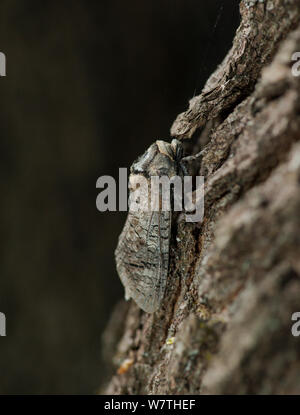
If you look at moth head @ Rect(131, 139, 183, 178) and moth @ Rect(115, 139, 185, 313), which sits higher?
moth head @ Rect(131, 139, 183, 178)

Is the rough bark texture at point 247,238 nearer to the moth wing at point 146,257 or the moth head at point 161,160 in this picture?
the moth wing at point 146,257

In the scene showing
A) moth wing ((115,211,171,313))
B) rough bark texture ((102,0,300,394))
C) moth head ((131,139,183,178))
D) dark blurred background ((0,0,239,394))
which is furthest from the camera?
dark blurred background ((0,0,239,394))

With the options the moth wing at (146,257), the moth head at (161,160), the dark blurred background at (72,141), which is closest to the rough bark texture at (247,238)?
the moth wing at (146,257)

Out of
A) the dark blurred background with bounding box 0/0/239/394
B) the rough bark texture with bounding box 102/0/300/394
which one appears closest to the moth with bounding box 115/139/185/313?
the rough bark texture with bounding box 102/0/300/394

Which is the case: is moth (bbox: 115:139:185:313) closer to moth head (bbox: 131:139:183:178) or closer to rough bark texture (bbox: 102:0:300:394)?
moth head (bbox: 131:139:183:178)

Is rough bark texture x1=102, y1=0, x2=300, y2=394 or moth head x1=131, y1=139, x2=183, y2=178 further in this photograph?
moth head x1=131, y1=139, x2=183, y2=178

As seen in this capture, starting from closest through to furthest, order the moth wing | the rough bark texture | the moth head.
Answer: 1. the rough bark texture
2. the moth wing
3. the moth head
